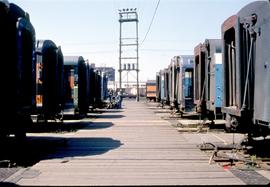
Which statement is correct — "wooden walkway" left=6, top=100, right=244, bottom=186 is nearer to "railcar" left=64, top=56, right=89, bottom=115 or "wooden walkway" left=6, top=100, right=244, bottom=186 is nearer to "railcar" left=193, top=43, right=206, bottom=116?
"railcar" left=193, top=43, right=206, bottom=116

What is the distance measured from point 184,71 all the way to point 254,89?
506 inches

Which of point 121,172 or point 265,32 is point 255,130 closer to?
point 265,32

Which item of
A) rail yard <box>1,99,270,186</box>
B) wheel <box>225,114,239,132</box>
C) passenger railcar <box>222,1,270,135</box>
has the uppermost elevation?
passenger railcar <box>222,1,270,135</box>

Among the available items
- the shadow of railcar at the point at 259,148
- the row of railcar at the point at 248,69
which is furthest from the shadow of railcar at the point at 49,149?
the shadow of railcar at the point at 259,148

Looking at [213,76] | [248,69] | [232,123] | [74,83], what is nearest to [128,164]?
[232,123]

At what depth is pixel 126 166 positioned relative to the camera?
7.82m

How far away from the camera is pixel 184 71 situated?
21.2 metres

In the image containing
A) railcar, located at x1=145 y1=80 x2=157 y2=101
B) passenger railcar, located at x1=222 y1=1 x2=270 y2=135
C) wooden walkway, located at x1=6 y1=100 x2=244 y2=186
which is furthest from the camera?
railcar, located at x1=145 y1=80 x2=157 y2=101

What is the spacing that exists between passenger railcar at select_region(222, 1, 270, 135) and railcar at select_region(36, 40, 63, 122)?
23.6 feet

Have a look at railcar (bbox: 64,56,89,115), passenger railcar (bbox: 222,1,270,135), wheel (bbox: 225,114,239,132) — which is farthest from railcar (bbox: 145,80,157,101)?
wheel (bbox: 225,114,239,132)

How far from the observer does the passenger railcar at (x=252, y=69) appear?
25.2 ft

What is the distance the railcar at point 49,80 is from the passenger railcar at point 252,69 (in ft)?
23.6

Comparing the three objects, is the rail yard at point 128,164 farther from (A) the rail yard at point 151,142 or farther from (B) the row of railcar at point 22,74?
(B) the row of railcar at point 22,74

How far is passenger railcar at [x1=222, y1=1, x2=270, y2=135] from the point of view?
25.2ft
